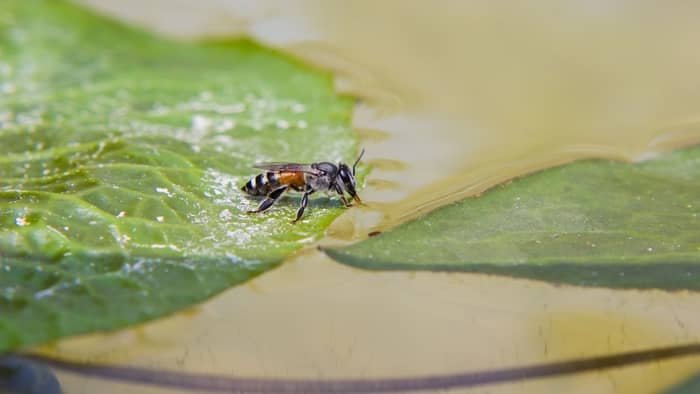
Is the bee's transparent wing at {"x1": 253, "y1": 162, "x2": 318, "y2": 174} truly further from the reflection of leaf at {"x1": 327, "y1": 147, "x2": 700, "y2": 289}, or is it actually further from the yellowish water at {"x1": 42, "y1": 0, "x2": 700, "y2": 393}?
the reflection of leaf at {"x1": 327, "y1": 147, "x2": 700, "y2": 289}

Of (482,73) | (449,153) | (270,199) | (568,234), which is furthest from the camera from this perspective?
(482,73)

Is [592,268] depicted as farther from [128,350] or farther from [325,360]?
[128,350]

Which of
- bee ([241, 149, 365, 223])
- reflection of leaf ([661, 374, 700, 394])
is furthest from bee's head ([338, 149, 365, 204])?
reflection of leaf ([661, 374, 700, 394])

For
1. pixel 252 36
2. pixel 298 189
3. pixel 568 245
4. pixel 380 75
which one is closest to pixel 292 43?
pixel 252 36

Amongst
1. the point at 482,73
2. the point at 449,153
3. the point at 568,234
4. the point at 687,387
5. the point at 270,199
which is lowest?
the point at 687,387

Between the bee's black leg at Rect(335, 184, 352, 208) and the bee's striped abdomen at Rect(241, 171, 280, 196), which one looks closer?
the bee's striped abdomen at Rect(241, 171, 280, 196)

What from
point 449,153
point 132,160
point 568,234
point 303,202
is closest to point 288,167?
point 303,202

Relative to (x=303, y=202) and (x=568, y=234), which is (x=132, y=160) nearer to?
(x=303, y=202)
